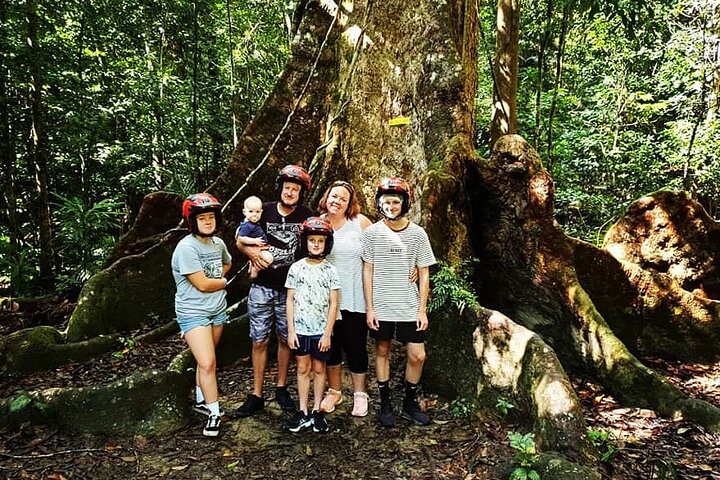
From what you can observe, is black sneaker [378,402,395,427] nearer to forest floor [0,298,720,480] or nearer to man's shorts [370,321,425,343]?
forest floor [0,298,720,480]

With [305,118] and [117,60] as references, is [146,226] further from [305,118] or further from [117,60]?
[117,60]

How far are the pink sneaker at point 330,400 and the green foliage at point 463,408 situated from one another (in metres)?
1.06

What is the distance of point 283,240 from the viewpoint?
4.44m

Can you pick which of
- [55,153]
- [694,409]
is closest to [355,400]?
[694,409]

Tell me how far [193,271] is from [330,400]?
158 cm

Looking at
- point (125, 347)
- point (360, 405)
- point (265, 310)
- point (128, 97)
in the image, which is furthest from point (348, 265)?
point (128, 97)

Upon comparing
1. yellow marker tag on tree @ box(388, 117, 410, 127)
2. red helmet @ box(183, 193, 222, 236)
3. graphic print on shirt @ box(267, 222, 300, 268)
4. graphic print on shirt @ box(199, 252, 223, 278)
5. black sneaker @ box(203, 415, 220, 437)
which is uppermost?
yellow marker tag on tree @ box(388, 117, 410, 127)

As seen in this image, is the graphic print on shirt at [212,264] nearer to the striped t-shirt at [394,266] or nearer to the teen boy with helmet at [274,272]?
the teen boy with helmet at [274,272]

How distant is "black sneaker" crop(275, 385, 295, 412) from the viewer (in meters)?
4.54

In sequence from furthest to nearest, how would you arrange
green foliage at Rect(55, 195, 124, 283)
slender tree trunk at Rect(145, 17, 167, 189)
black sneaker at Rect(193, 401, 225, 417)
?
Answer: slender tree trunk at Rect(145, 17, 167, 189), green foliage at Rect(55, 195, 124, 283), black sneaker at Rect(193, 401, 225, 417)

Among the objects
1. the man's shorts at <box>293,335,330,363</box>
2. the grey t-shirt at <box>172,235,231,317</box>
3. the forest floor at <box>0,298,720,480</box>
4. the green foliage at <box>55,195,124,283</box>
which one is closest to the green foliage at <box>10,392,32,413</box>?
the forest floor at <box>0,298,720,480</box>

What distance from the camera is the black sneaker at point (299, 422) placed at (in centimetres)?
423

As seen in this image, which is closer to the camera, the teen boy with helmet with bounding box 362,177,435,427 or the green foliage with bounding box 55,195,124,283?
the teen boy with helmet with bounding box 362,177,435,427

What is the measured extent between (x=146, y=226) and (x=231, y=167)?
6.75 ft
